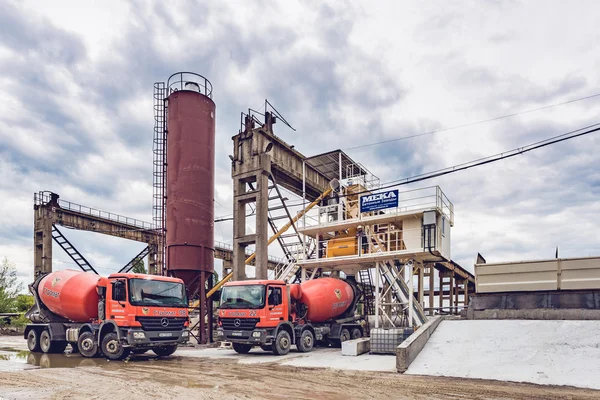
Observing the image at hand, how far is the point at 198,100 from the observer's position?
2598 centimetres

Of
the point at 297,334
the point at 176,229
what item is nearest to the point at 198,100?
the point at 176,229

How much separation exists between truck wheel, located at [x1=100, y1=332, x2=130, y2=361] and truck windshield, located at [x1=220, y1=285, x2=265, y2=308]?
390 cm

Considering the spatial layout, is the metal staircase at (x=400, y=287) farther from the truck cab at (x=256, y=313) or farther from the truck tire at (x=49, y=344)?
the truck tire at (x=49, y=344)

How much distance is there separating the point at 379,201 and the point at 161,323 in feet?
34.7

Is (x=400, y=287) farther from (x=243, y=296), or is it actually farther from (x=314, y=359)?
(x=243, y=296)

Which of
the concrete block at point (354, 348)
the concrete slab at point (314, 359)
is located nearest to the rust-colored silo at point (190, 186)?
the concrete slab at point (314, 359)

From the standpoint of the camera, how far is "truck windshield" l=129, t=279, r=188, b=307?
17.7 meters

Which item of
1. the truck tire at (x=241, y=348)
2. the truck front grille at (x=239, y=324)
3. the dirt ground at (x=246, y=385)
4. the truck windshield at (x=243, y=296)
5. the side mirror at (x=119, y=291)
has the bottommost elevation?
the truck tire at (x=241, y=348)

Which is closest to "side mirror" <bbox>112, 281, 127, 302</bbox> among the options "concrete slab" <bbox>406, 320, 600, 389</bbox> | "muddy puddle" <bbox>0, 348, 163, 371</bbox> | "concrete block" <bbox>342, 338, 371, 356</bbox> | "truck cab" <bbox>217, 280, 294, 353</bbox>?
"muddy puddle" <bbox>0, 348, 163, 371</bbox>

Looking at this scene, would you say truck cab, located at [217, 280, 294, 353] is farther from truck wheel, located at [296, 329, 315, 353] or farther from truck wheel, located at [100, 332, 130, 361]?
truck wheel, located at [100, 332, 130, 361]

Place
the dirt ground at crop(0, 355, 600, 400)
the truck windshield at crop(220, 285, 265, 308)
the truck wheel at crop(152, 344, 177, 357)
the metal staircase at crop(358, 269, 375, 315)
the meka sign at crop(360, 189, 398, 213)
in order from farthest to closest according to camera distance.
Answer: the metal staircase at crop(358, 269, 375, 315) → the meka sign at crop(360, 189, 398, 213) → the truck wheel at crop(152, 344, 177, 357) → the truck windshield at crop(220, 285, 265, 308) → the dirt ground at crop(0, 355, 600, 400)

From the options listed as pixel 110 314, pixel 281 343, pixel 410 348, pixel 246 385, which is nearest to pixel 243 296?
pixel 281 343

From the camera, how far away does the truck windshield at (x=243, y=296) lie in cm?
1905

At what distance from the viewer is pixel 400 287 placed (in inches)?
899
